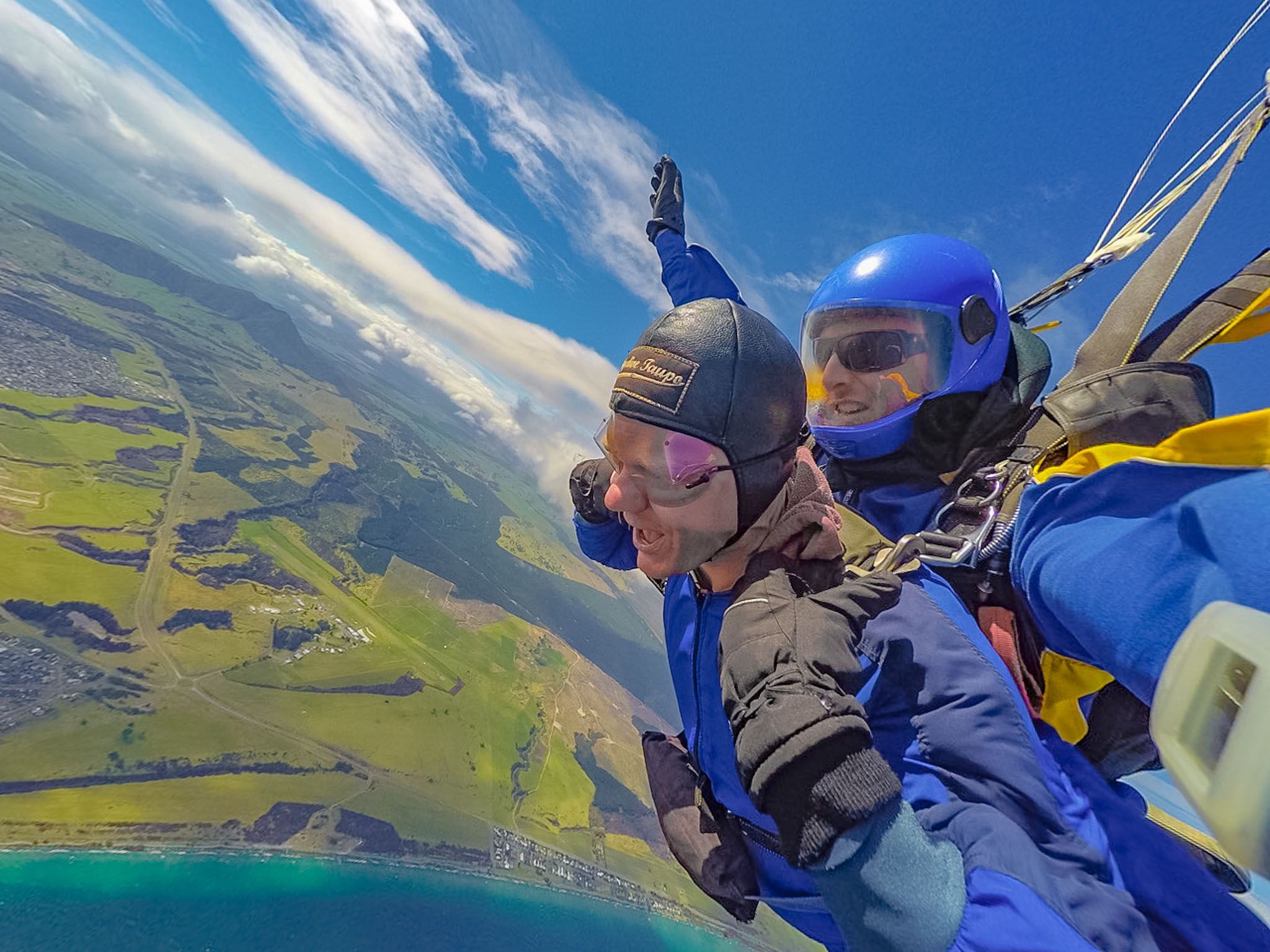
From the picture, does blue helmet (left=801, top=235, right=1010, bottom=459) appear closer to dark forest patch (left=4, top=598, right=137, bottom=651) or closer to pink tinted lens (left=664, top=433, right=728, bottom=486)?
pink tinted lens (left=664, top=433, right=728, bottom=486)

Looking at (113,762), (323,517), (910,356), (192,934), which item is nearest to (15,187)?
(323,517)

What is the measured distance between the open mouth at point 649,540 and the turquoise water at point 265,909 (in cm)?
5391

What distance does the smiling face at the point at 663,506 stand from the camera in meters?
1.72

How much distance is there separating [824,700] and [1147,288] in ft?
7.44

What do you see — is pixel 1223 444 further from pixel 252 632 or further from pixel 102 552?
pixel 102 552

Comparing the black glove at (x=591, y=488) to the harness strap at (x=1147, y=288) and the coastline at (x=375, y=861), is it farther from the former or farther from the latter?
the coastline at (x=375, y=861)

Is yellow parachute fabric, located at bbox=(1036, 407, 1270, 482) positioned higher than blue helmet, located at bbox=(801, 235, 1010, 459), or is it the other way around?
blue helmet, located at bbox=(801, 235, 1010, 459)

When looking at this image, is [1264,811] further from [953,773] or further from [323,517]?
[323,517]

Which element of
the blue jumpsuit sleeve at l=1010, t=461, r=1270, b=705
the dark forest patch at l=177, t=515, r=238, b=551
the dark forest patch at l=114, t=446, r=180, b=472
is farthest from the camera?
the dark forest patch at l=114, t=446, r=180, b=472

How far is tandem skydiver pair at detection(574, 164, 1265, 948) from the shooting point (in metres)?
1.10

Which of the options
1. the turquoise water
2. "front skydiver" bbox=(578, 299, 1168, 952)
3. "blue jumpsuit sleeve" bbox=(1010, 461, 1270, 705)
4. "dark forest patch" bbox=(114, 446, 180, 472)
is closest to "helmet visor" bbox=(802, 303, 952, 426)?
"front skydiver" bbox=(578, 299, 1168, 952)

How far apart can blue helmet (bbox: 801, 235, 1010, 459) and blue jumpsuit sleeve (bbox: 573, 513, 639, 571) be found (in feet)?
4.13

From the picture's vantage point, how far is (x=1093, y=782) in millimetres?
1507

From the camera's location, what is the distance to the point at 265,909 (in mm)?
39094
